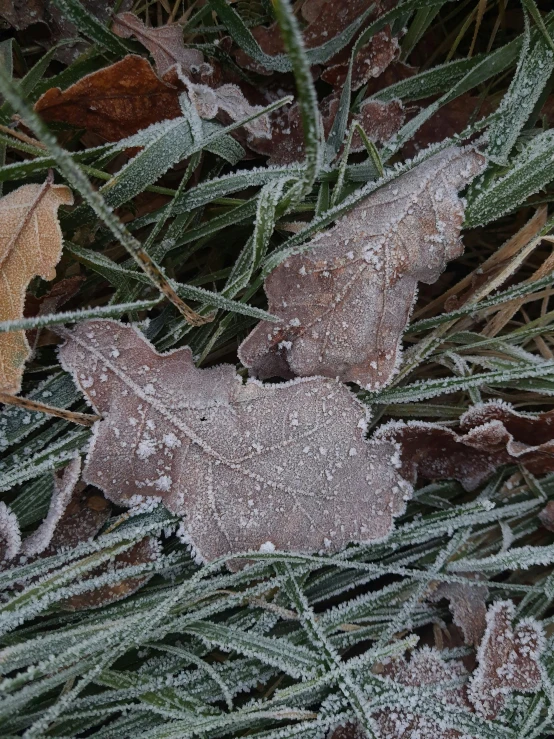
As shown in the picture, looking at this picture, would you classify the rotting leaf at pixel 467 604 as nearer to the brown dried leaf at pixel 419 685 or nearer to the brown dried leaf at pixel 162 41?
the brown dried leaf at pixel 419 685

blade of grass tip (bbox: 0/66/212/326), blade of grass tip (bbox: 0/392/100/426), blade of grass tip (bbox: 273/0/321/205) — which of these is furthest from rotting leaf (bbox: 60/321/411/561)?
blade of grass tip (bbox: 273/0/321/205)

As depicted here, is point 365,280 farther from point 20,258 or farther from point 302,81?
point 20,258

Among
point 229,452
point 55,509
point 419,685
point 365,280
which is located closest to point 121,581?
point 55,509

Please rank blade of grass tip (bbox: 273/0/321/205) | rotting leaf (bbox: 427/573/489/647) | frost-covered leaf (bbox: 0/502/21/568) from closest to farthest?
blade of grass tip (bbox: 273/0/321/205) < frost-covered leaf (bbox: 0/502/21/568) < rotting leaf (bbox: 427/573/489/647)

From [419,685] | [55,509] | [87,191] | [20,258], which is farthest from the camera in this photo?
[419,685]

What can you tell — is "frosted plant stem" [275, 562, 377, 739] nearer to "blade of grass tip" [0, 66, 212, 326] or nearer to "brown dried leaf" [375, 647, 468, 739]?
"brown dried leaf" [375, 647, 468, 739]

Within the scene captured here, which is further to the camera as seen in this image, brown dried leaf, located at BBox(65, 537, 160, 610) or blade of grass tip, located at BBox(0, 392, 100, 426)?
brown dried leaf, located at BBox(65, 537, 160, 610)
